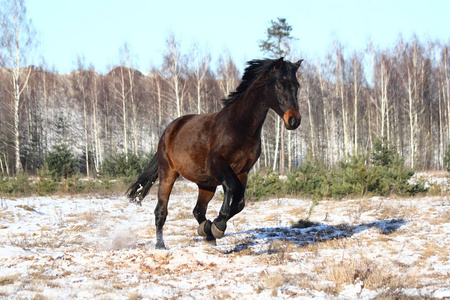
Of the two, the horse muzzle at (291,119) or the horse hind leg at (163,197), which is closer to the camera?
the horse muzzle at (291,119)

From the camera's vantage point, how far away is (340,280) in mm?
3301

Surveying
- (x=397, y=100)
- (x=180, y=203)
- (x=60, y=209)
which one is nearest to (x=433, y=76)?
(x=397, y=100)

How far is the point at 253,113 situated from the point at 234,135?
350 mm

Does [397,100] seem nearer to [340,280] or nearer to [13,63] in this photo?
[13,63]

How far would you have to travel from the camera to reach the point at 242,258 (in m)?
4.48

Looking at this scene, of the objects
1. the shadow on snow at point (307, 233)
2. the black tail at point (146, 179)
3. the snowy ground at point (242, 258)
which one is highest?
the black tail at point (146, 179)

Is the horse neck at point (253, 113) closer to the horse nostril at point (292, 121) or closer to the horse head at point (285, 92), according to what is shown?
the horse head at point (285, 92)

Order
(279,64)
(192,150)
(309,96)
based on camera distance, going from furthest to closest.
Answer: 1. (309,96)
2. (192,150)
3. (279,64)

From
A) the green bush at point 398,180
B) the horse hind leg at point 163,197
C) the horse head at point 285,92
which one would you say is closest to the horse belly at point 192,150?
the horse hind leg at point 163,197

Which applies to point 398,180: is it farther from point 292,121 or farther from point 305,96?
point 305,96

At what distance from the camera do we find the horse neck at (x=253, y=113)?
452 cm

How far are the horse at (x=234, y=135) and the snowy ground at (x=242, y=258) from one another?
62 centimetres

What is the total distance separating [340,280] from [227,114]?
7.64 ft

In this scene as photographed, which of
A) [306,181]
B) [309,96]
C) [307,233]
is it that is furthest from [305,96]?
[307,233]
